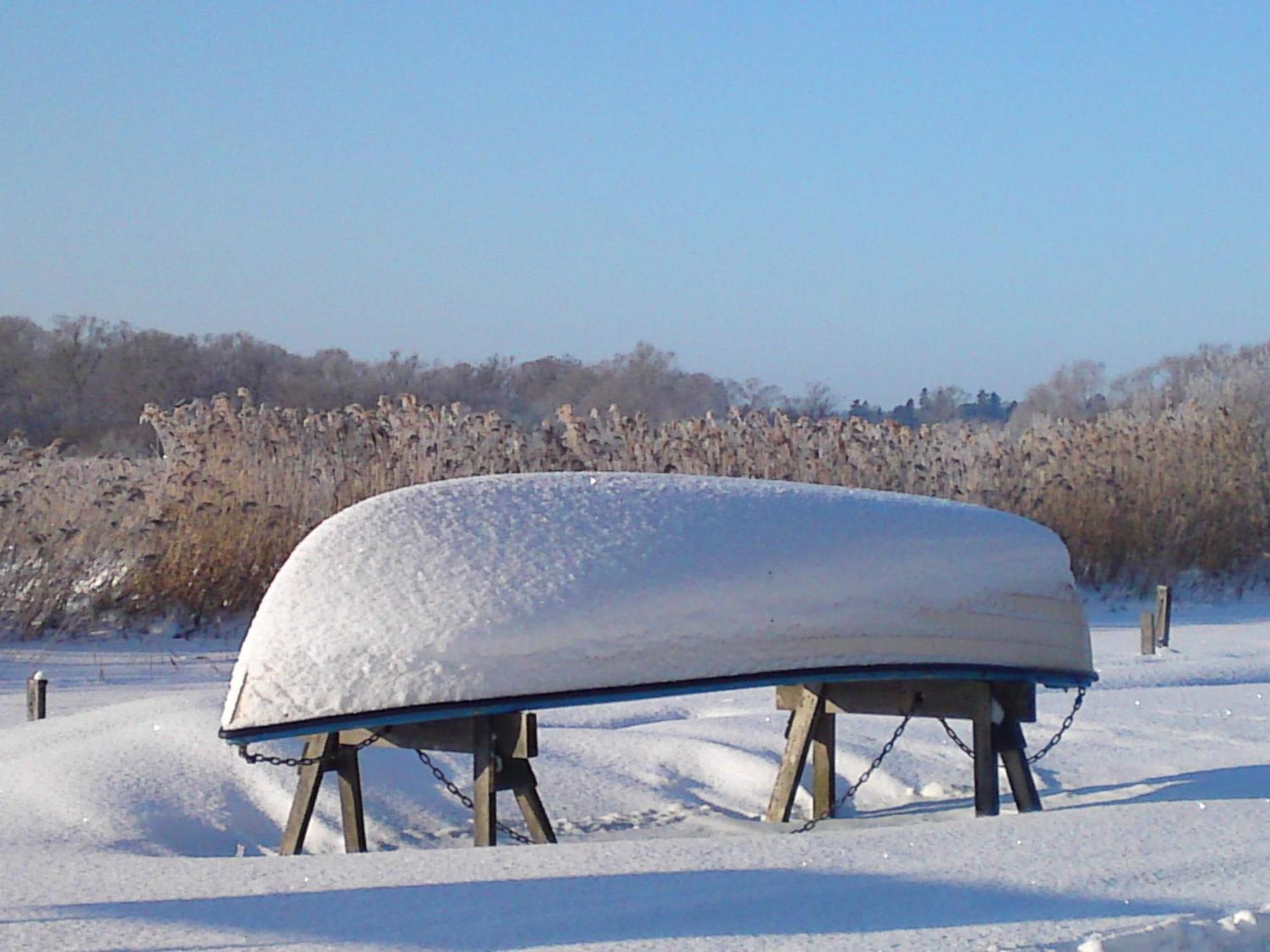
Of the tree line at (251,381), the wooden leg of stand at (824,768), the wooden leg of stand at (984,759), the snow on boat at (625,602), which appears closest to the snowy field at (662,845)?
the wooden leg of stand at (824,768)

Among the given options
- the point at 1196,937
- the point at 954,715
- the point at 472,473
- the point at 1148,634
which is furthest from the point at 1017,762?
the point at 472,473

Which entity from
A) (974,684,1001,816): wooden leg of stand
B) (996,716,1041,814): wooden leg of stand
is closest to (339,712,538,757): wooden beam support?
(974,684,1001,816): wooden leg of stand

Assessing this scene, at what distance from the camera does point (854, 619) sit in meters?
4.52

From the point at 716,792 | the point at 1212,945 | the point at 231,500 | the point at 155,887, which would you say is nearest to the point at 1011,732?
the point at 716,792

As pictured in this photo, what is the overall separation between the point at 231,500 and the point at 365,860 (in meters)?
6.95

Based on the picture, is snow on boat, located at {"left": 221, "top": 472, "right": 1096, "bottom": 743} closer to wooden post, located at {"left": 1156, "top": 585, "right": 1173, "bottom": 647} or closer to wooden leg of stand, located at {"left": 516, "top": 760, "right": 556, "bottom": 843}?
wooden leg of stand, located at {"left": 516, "top": 760, "right": 556, "bottom": 843}

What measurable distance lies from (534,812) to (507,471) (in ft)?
23.0

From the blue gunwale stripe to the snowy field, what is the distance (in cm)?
35

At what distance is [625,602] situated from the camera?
433cm

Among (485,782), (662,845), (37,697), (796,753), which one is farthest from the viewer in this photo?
(37,697)

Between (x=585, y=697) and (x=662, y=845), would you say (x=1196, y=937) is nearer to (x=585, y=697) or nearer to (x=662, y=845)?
(x=662, y=845)

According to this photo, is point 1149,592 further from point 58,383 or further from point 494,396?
point 58,383

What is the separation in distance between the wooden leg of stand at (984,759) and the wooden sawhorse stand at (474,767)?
4.55 feet

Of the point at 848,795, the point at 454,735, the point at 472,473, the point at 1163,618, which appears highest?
the point at 472,473
